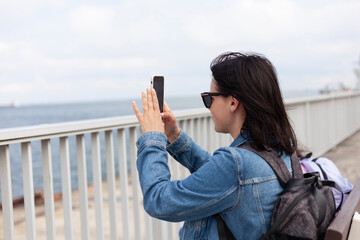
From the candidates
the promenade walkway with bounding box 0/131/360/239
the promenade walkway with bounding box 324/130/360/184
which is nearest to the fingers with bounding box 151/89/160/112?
the promenade walkway with bounding box 0/131/360/239

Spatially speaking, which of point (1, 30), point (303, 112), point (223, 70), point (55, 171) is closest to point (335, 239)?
point (223, 70)

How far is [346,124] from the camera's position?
11.0 metres

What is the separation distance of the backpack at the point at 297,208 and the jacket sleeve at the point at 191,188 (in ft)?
0.37

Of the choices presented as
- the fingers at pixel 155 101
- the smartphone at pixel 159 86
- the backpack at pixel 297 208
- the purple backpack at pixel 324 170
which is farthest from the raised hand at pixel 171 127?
the purple backpack at pixel 324 170

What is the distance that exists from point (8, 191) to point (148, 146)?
2.75 ft

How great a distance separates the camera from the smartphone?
1776 mm

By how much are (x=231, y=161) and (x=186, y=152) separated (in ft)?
1.97

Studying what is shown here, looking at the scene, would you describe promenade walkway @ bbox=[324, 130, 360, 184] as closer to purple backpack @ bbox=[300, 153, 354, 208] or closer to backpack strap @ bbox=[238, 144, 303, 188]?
purple backpack @ bbox=[300, 153, 354, 208]

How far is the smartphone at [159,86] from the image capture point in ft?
5.83

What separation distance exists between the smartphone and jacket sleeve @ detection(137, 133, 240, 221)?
30 centimetres

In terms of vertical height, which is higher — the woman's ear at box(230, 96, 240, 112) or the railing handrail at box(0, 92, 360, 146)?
the woman's ear at box(230, 96, 240, 112)

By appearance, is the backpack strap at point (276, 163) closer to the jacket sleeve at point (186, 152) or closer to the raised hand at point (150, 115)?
the raised hand at point (150, 115)

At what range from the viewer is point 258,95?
1.58 meters

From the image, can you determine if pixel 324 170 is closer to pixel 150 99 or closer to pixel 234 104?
pixel 234 104
